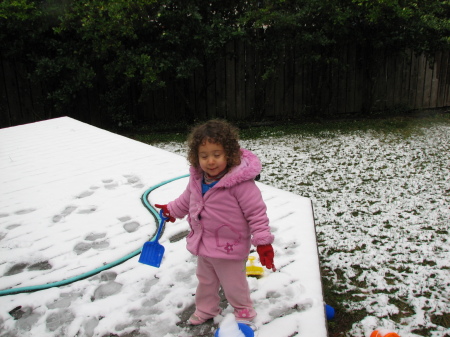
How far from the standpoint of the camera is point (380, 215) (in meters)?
3.16

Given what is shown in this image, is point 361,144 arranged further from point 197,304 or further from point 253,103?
point 197,304

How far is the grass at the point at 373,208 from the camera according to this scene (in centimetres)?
211

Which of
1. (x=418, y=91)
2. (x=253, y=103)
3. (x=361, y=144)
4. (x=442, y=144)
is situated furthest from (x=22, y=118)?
(x=418, y=91)

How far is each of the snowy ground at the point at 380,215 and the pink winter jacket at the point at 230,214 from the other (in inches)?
36.5

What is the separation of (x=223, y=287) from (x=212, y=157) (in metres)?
0.50

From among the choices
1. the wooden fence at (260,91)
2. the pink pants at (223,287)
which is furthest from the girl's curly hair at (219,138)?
the wooden fence at (260,91)

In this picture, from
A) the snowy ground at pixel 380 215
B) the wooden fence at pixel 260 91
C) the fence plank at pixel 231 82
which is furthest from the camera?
the fence plank at pixel 231 82

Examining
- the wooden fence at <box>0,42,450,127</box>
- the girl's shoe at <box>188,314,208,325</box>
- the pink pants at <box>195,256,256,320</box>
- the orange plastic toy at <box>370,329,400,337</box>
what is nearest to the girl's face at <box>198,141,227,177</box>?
the pink pants at <box>195,256,256,320</box>

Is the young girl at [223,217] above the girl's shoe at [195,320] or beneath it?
above

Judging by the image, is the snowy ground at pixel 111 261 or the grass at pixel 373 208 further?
the grass at pixel 373 208

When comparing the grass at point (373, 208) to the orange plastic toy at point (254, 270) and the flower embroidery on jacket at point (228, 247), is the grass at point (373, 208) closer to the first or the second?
the orange plastic toy at point (254, 270)

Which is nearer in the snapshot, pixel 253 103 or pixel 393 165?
pixel 393 165

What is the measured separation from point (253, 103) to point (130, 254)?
5.41 meters

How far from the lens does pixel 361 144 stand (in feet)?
17.3
